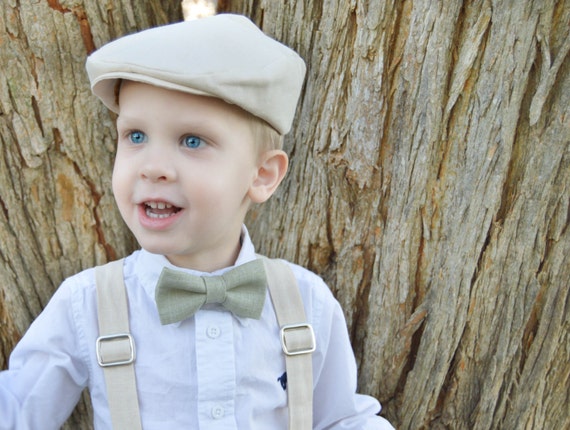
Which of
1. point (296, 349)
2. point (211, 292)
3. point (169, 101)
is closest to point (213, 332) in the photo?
point (211, 292)

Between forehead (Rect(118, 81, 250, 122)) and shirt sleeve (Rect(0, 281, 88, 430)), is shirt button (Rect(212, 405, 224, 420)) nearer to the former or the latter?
shirt sleeve (Rect(0, 281, 88, 430))

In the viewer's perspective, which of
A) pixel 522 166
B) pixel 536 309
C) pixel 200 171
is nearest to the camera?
pixel 200 171

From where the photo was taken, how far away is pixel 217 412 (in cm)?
169

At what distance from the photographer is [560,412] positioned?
206cm

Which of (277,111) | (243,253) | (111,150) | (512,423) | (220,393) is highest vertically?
(277,111)

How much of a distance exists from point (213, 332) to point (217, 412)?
0.67 feet

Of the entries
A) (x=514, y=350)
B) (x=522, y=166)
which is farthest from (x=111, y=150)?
(x=514, y=350)

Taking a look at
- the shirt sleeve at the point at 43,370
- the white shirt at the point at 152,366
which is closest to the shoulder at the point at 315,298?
the white shirt at the point at 152,366

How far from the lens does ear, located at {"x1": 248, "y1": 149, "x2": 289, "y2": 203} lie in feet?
5.63

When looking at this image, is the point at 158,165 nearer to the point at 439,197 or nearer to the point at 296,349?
the point at 296,349

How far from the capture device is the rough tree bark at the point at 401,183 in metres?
1.78

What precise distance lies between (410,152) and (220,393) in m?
0.85

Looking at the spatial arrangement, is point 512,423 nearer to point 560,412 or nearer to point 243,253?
point 560,412

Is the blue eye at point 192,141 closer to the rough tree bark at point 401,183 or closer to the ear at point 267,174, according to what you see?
the ear at point 267,174
